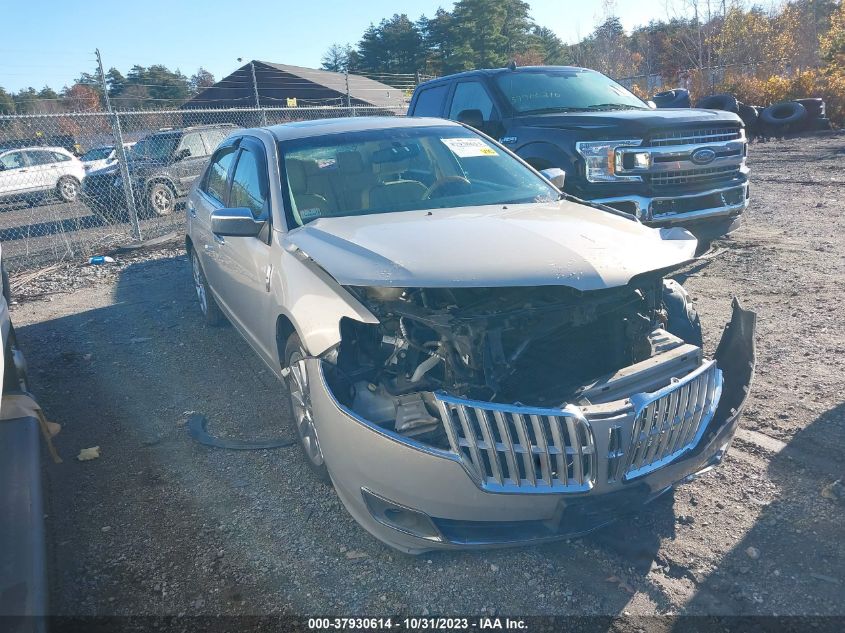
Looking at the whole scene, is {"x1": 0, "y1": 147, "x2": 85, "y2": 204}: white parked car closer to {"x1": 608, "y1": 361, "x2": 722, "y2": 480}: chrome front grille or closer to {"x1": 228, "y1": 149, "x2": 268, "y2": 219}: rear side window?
{"x1": 228, "y1": 149, "x2": 268, "y2": 219}: rear side window

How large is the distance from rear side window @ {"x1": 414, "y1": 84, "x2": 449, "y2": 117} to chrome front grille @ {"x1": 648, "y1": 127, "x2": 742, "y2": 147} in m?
2.93

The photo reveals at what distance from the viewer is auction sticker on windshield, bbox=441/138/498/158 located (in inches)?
170

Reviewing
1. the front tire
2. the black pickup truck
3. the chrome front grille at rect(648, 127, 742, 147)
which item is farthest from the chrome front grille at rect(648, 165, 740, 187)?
the front tire

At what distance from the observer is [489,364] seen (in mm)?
2547

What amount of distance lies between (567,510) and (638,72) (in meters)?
43.6

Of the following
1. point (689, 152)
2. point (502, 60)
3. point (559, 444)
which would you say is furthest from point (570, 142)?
point (502, 60)

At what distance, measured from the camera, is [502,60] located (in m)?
46.6

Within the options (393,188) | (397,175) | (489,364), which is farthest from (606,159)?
(489,364)

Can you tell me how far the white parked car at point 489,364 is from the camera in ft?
7.83

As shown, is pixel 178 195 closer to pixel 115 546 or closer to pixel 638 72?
pixel 115 546

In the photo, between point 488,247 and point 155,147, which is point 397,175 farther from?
point 155,147

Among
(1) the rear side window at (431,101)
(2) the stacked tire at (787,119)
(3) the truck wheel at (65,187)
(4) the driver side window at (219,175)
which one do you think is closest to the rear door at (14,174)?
(3) the truck wheel at (65,187)

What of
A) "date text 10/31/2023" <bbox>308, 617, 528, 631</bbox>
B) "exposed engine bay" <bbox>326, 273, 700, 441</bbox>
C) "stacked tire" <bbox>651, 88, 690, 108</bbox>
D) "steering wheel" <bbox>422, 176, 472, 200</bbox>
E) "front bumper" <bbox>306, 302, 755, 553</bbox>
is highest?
"stacked tire" <bbox>651, 88, 690, 108</bbox>

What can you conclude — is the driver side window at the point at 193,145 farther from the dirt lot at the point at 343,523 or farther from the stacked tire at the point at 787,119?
the stacked tire at the point at 787,119
